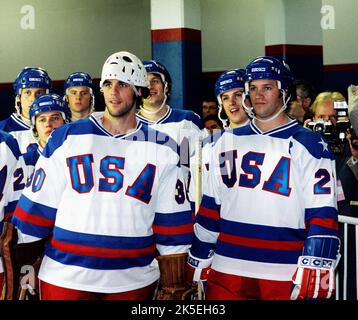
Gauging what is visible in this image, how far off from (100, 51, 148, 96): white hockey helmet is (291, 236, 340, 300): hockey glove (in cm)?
121

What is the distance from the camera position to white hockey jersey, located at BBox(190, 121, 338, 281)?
396cm

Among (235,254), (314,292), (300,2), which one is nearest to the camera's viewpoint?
(314,292)

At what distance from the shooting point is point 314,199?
12.8ft

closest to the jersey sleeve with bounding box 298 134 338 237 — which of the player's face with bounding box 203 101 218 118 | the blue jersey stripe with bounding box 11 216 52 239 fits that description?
the blue jersey stripe with bounding box 11 216 52 239

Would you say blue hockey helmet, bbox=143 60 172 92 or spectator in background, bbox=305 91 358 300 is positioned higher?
blue hockey helmet, bbox=143 60 172 92

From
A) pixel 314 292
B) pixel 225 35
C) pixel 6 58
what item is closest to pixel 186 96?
pixel 225 35

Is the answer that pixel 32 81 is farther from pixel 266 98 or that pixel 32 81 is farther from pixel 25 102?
pixel 266 98

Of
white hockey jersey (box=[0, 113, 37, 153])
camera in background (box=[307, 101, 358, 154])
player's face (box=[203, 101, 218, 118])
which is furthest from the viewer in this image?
player's face (box=[203, 101, 218, 118])

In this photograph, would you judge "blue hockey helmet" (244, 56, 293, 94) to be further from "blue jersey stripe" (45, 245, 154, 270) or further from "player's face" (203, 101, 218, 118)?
"player's face" (203, 101, 218, 118)

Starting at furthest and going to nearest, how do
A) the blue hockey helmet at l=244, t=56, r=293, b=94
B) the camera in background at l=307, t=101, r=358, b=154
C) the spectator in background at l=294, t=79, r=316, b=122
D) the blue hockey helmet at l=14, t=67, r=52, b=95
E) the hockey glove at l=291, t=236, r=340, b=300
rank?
the spectator in background at l=294, t=79, r=316, b=122, the blue hockey helmet at l=14, t=67, r=52, b=95, the camera in background at l=307, t=101, r=358, b=154, the blue hockey helmet at l=244, t=56, r=293, b=94, the hockey glove at l=291, t=236, r=340, b=300

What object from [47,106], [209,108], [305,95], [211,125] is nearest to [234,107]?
[47,106]

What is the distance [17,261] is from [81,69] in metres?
10.4

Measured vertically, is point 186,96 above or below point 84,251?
above

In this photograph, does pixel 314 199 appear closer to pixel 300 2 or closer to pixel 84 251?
pixel 84 251
